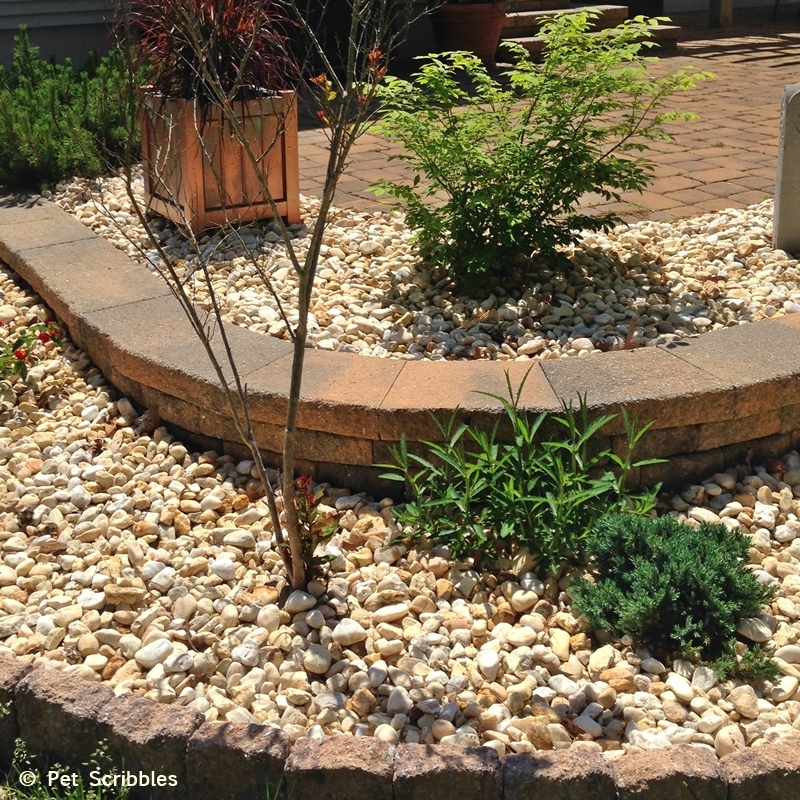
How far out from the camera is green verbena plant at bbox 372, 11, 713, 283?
3.82 metres

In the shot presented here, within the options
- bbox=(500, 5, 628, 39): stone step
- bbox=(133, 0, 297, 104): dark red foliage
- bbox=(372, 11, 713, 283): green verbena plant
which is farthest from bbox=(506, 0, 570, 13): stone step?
bbox=(372, 11, 713, 283): green verbena plant

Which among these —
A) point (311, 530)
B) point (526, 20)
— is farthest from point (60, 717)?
point (526, 20)

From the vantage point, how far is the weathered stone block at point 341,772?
2.15 meters

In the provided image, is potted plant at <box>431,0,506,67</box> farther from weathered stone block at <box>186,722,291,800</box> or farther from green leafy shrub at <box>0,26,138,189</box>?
weathered stone block at <box>186,722,291,800</box>

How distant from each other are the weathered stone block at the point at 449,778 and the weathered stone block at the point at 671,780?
0.25 metres

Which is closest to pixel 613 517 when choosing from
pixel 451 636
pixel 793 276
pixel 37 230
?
pixel 451 636

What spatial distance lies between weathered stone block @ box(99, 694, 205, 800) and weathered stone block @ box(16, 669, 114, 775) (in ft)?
0.13

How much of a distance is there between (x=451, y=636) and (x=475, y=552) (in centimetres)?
34

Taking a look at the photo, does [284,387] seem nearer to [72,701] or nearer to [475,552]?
[475,552]

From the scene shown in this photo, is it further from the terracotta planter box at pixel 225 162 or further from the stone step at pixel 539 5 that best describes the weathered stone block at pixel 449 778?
the stone step at pixel 539 5

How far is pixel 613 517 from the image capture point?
283cm

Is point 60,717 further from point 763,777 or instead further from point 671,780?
point 763,777

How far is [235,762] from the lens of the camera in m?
2.21

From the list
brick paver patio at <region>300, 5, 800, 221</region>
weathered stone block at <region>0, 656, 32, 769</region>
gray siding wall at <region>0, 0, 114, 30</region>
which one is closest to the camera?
weathered stone block at <region>0, 656, 32, 769</region>
